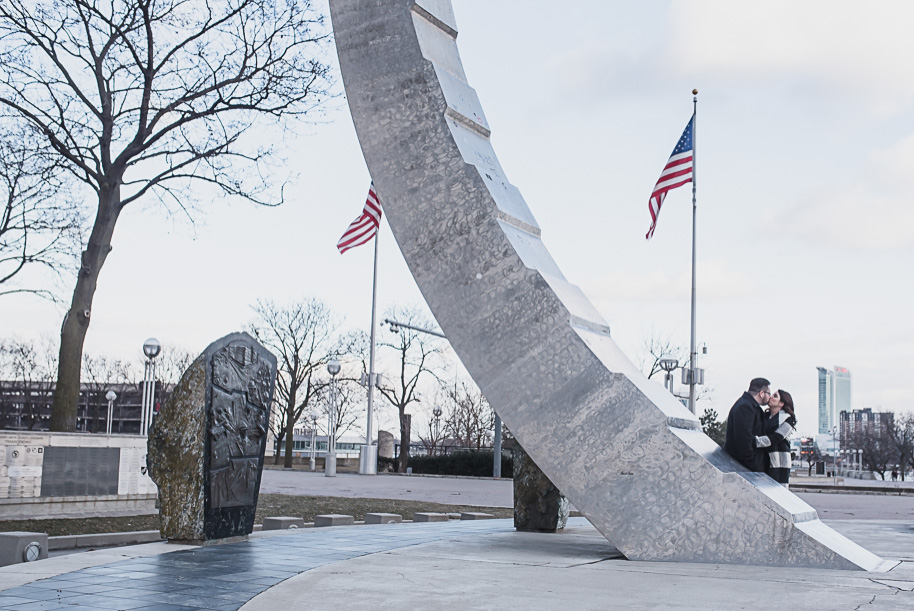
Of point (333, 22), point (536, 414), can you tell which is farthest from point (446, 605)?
point (333, 22)

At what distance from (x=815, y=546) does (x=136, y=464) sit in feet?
43.9

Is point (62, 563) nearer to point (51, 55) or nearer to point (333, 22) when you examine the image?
point (333, 22)

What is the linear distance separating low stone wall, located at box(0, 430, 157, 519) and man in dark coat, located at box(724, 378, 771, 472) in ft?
37.9

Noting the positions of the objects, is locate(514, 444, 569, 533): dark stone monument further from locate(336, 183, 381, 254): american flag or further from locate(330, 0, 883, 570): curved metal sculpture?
locate(336, 183, 381, 254): american flag

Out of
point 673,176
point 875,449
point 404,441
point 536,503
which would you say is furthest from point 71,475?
point 875,449

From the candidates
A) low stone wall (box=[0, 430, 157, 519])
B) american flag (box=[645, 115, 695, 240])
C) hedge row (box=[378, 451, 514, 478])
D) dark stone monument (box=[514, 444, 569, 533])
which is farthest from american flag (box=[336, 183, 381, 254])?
dark stone monument (box=[514, 444, 569, 533])

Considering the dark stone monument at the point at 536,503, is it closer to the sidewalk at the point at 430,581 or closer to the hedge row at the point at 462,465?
the sidewalk at the point at 430,581

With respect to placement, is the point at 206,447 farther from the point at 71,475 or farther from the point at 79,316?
the point at 79,316

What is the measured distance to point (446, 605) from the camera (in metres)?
4.93

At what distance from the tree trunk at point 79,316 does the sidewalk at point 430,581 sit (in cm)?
1116

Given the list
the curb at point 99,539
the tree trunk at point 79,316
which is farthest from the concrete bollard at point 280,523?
the tree trunk at point 79,316

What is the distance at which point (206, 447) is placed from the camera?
808 centimetres

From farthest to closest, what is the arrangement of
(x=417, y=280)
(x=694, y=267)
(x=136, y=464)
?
(x=694, y=267) → (x=136, y=464) → (x=417, y=280)

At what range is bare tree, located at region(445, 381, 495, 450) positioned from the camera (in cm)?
5708
